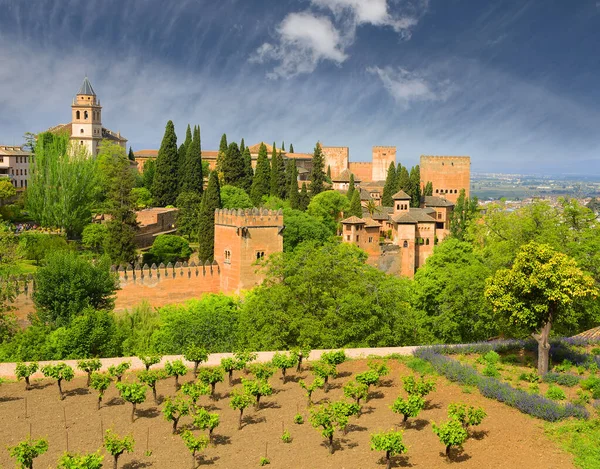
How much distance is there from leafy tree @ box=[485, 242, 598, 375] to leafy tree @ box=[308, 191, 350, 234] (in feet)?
135

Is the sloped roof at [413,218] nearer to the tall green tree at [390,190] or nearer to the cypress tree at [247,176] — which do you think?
the tall green tree at [390,190]

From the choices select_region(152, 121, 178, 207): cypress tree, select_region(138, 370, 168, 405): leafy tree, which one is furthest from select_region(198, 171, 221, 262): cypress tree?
select_region(138, 370, 168, 405): leafy tree

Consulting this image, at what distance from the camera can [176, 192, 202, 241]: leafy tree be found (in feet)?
164

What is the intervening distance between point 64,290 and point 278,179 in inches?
1432

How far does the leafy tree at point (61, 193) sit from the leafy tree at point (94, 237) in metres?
2.08

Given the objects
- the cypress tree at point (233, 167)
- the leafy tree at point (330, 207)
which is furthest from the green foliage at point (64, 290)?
the cypress tree at point (233, 167)

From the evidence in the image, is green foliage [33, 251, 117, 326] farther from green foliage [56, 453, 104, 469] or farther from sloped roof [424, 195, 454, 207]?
sloped roof [424, 195, 454, 207]

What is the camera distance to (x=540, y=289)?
1448cm

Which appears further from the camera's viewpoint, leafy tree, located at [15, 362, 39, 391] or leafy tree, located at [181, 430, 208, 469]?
leafy tree, located at [15, 362, 39, 391]

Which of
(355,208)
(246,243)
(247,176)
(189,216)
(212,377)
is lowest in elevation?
(212,377)

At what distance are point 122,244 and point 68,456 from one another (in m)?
31.8

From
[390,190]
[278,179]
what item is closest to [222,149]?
[278,179]

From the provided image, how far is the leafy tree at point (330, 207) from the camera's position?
57.0 m

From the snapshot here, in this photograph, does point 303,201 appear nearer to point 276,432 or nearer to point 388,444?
point 276,432
